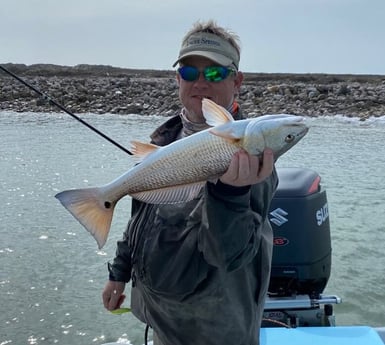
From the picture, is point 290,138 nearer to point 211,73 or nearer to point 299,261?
point 211,73

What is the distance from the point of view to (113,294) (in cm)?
317

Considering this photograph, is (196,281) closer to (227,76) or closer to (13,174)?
(227,76)

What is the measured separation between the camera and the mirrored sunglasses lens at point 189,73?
2.74 meters

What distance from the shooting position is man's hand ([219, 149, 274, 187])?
2178 millimetres

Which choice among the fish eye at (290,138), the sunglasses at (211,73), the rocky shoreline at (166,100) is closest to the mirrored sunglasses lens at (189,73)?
the sunglasses at (211,73)

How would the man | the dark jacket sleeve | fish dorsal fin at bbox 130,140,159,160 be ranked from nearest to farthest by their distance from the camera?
1. the dark jacket sleeve
2. fish dorsal fin at bbox 130,140,159,160
3. the man

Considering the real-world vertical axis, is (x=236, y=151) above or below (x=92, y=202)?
above

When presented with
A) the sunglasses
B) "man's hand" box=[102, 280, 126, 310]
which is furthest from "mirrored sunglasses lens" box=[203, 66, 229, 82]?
"man's hand" box=[102, 280, 126, 310]

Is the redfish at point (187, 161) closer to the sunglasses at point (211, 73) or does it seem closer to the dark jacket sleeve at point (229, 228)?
the dark jacket sleeve at point (229, 228)

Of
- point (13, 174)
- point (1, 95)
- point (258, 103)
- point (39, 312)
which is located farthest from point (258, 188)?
point (1, 95)

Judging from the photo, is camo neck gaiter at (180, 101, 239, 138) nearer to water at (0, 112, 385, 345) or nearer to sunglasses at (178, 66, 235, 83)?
sunglasses at (178, 66, 235, 83)

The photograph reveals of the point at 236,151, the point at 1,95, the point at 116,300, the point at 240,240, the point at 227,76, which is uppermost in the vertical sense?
the point at 227,76

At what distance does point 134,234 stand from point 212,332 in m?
0.59

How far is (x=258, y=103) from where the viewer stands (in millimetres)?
32438
